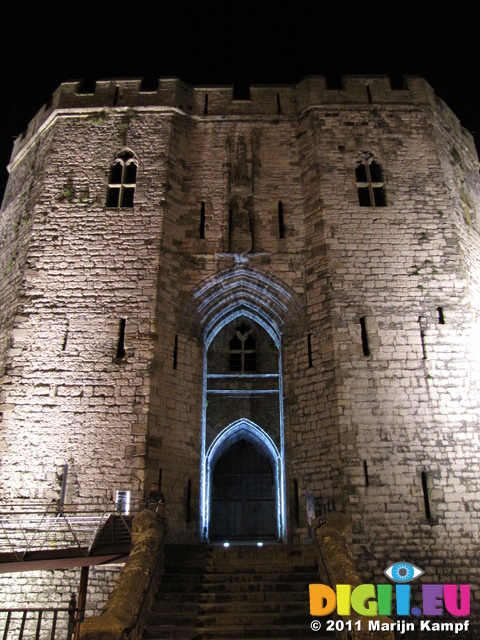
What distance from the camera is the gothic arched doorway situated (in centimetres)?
1109

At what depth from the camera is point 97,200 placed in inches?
420

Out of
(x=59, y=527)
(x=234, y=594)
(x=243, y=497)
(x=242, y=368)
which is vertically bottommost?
(x=234, y=594)

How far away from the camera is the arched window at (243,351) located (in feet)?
39.4

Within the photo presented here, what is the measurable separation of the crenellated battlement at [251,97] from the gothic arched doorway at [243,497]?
785 cm

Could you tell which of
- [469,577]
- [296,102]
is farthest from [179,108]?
[469,577]

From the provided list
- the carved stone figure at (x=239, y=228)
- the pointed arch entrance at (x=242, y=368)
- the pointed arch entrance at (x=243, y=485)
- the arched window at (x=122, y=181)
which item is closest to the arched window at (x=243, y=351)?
the pointed arch entrance at (x=242, y=368)

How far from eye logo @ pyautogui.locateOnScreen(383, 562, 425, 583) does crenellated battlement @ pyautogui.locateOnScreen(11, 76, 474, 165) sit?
9157 mm

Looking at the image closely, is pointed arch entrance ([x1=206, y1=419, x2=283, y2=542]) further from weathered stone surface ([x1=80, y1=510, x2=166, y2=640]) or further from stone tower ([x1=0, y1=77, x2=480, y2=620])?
weathered stone surface ([x1=80, y1=510, x2=166, y2=640])

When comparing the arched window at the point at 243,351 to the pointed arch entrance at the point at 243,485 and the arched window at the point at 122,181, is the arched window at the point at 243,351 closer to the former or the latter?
the pointed arch entrance at the point at 243,485

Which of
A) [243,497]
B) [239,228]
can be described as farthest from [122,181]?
[243,497]

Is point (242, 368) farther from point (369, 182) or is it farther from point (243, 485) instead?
point (369, 182)

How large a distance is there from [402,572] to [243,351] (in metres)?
5.75

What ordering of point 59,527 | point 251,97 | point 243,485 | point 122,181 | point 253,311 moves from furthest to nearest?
1. point 251,97
2. point 243,485
3. point 253,311
4. point 122,181
5. point 59,527

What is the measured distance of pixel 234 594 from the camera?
6543 millimetres
